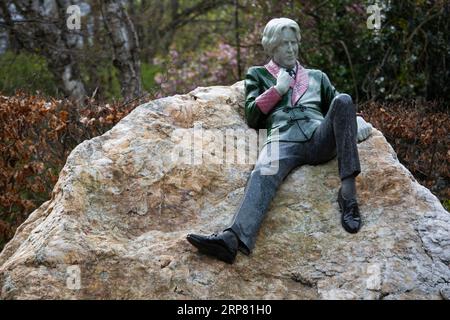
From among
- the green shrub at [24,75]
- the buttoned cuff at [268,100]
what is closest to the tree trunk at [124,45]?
the green shrub at [24,75]

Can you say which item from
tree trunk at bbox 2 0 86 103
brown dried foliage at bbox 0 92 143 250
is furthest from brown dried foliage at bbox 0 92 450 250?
tree trunk at bbox 2 0 86 103

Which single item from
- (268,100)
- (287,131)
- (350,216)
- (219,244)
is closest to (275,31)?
(268,100)

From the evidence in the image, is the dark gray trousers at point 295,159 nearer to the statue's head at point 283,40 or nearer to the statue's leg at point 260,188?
the statue's leg at point 260,188

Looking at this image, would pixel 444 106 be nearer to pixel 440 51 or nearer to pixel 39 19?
pixel 440 51

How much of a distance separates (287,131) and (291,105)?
0.76ft

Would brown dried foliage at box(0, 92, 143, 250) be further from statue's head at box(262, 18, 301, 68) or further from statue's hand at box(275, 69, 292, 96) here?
statue's hand at box(275, 69, 292, 96)

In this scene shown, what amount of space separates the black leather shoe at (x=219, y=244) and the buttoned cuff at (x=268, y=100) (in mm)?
1114

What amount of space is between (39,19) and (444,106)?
5191 millimetres

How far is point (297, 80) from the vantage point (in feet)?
18.7

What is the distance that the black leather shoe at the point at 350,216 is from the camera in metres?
5.04

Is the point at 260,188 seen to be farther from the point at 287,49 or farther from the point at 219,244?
the point at 287,49

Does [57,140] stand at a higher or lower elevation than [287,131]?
lower
